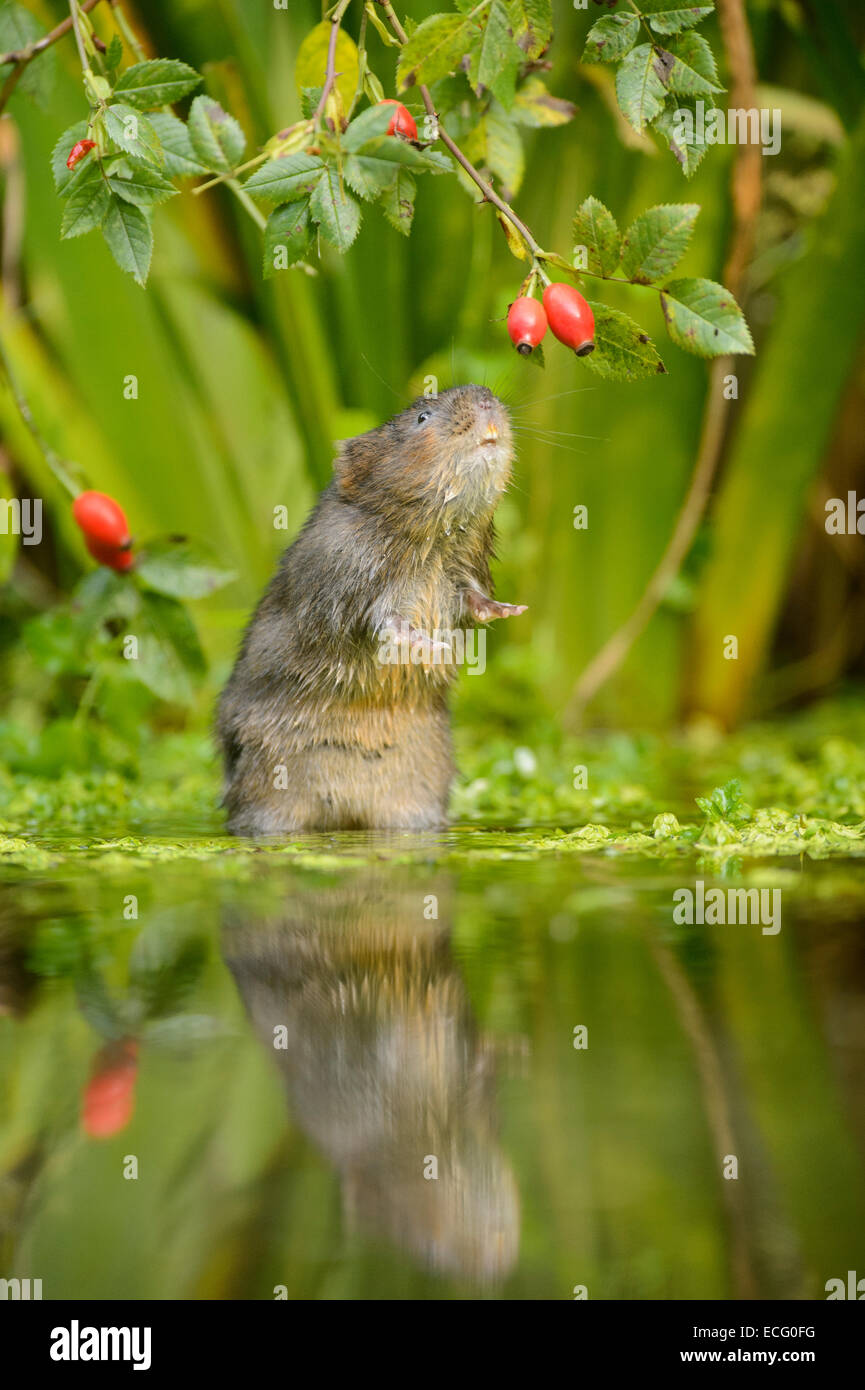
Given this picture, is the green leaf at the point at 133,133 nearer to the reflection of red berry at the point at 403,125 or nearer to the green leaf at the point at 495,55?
the reflection of red berry at the point at 403,125

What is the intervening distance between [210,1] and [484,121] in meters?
2.06

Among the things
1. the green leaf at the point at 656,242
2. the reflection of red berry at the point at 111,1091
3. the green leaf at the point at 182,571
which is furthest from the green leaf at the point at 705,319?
the reflection of red berry at the point at 111,1091

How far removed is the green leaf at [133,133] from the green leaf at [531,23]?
72 cm

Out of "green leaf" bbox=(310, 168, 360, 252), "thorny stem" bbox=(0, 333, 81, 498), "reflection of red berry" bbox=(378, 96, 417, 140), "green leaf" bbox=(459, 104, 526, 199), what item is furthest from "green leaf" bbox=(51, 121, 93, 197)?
"green leaf" bbox=(459, 104, 526, 199)

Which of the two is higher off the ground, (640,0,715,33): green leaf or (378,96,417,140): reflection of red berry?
(640,0,715,33): green leaf

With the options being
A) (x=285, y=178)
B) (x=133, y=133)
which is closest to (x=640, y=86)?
(x=285, y=178)

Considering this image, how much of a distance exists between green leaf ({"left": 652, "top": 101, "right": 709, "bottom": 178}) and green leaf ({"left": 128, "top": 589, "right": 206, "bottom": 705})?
5.38 ft

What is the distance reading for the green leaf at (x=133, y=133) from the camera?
8.19ft

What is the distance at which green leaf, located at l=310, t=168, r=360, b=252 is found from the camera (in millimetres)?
2523

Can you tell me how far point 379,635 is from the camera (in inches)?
129

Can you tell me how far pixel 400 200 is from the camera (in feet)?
8.97

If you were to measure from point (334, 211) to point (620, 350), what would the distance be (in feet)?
2.08

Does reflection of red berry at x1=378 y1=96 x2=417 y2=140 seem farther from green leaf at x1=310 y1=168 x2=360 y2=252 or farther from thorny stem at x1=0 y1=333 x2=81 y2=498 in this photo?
thorny stem at x1=0 y1=333 x2=81 y2=498
